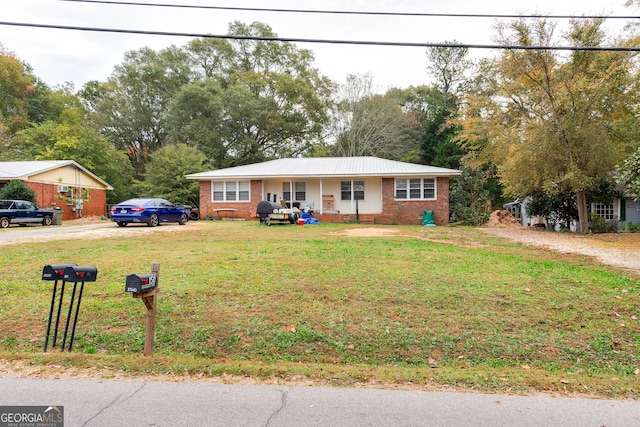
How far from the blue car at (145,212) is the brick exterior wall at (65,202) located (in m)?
9.31

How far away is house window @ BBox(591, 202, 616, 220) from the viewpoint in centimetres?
2047

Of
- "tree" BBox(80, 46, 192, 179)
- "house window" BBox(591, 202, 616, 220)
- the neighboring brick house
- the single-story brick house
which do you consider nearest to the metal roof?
the neighboring brick house

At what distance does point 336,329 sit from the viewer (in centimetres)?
471

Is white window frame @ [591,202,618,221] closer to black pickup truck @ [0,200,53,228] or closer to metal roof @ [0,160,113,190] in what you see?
black pickup truck @ [0,200,53,228]

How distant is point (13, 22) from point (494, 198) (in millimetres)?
34755

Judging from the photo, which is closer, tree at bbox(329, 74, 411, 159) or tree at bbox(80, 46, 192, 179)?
tree at bbox(329, 74, 411, 159)

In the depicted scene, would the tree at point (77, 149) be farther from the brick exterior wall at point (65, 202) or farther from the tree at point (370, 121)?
the tree at point (370, 121)

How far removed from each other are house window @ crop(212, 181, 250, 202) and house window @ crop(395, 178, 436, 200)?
9.44 metres

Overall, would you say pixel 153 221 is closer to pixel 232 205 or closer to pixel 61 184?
pixel 232 205

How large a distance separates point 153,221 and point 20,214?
675 cm

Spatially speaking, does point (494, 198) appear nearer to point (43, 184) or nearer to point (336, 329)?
point (336, 329)

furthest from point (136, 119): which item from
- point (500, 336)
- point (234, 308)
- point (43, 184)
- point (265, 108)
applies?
point (500, 336)

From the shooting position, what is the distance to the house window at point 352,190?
893 inches

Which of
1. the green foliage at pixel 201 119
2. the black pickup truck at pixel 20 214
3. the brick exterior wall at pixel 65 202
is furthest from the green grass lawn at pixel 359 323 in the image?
the green foliage at pixel 201 119
